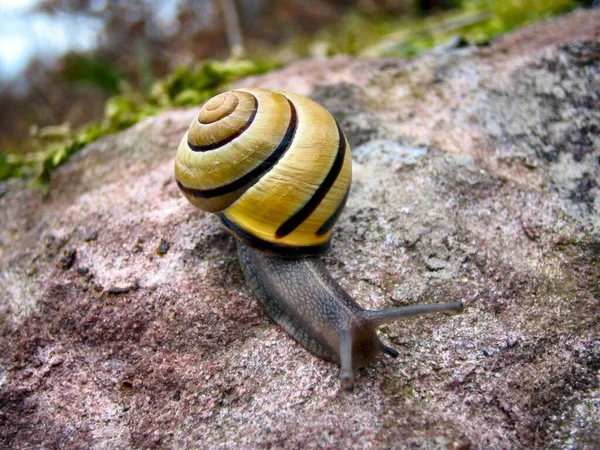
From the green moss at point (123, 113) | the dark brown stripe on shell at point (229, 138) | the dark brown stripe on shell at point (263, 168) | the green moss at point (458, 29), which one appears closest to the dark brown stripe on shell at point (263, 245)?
the dark brown stripe on shell at point (263, 168)

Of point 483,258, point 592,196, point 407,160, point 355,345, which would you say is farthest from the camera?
point 407,160

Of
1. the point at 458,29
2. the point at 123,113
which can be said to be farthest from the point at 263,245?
the point at 458,29

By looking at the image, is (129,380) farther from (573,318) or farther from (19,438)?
(573,318)

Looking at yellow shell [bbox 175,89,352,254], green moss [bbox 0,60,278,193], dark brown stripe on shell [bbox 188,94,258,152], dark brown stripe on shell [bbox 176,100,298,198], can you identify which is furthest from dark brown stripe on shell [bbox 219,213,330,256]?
green moss [bbox 0,60,278,193]

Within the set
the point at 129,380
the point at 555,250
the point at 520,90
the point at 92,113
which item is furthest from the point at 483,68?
the point at 92,113

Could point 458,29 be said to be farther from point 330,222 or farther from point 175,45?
point 175,45

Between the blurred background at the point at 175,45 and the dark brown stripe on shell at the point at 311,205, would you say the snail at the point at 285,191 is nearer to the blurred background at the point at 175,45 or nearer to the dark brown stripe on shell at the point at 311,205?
the dark brown stripe on shell at the point at 311,205
